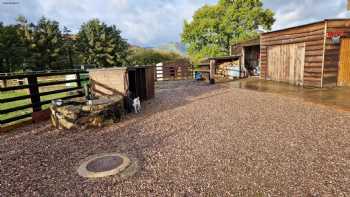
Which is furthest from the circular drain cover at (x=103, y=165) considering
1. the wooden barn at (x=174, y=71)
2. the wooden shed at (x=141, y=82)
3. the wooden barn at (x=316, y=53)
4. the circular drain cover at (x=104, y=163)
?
the wooden barn at (x=174, y=71)

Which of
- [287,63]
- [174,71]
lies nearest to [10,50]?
[174,71]

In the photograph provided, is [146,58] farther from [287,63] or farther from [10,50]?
[287,63]

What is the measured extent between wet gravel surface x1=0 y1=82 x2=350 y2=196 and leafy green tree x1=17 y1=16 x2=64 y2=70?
1130 inches

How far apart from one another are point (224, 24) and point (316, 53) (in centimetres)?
1652

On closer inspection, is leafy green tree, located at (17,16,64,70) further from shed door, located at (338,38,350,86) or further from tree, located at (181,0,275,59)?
shed door, located at (338,38,350,86)

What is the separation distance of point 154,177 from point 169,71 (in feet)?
58.1

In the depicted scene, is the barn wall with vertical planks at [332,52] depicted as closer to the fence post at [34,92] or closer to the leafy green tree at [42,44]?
the fence post at [34,92]

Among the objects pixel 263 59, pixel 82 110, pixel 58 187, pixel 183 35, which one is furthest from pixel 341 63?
pixel 183 35

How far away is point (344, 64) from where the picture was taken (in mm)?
8930

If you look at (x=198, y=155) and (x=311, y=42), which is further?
(x=311, y=42)

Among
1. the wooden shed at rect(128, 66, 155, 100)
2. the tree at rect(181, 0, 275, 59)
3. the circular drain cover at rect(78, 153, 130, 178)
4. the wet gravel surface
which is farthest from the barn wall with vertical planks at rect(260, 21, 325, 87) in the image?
the tree at rect(181, 0, 275, 59)

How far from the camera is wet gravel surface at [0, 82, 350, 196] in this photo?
247 centimetres

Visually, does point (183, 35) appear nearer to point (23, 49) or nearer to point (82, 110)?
point (23, 49)

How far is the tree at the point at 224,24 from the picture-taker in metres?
23.7
